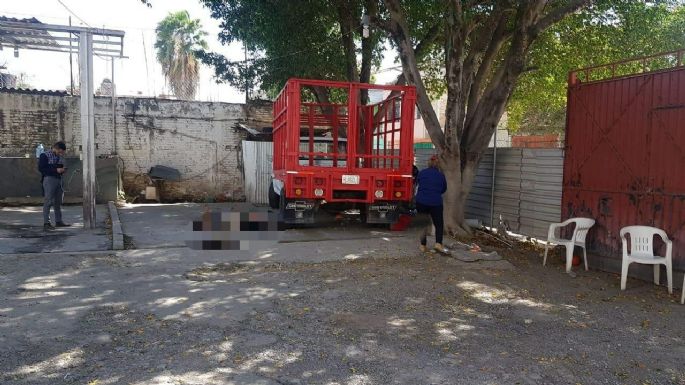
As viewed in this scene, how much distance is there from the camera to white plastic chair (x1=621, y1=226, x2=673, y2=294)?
6609mm

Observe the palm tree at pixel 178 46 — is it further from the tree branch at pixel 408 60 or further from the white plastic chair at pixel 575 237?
the white plastic chair at pixel 575 237

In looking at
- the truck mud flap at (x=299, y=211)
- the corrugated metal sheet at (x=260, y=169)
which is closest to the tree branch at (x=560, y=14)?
the truck mud flap at (x=299, y=211)

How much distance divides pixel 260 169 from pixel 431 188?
339 inches

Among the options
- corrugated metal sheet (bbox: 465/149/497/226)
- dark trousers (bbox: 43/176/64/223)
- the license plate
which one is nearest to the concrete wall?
dark trousers (bbox: 43/176/64/223)

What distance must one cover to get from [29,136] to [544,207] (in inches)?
598

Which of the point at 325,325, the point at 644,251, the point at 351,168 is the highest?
the point at 351,168

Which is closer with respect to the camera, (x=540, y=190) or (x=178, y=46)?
(x=540, y=190)

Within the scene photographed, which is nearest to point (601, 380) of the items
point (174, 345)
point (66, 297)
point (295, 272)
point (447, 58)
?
point (174, 345)

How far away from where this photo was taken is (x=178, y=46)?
2831 centimetres

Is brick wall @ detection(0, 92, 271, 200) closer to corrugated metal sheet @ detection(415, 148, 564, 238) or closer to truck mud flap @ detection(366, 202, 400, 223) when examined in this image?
truck mud flap @ detection(366, 202, 400, 223)

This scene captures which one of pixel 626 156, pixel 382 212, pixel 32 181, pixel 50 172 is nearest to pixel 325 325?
pixel 626 156

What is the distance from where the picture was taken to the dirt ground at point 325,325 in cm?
405

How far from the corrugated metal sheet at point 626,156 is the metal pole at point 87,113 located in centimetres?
883

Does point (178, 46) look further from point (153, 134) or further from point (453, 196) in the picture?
point (453, 196)
